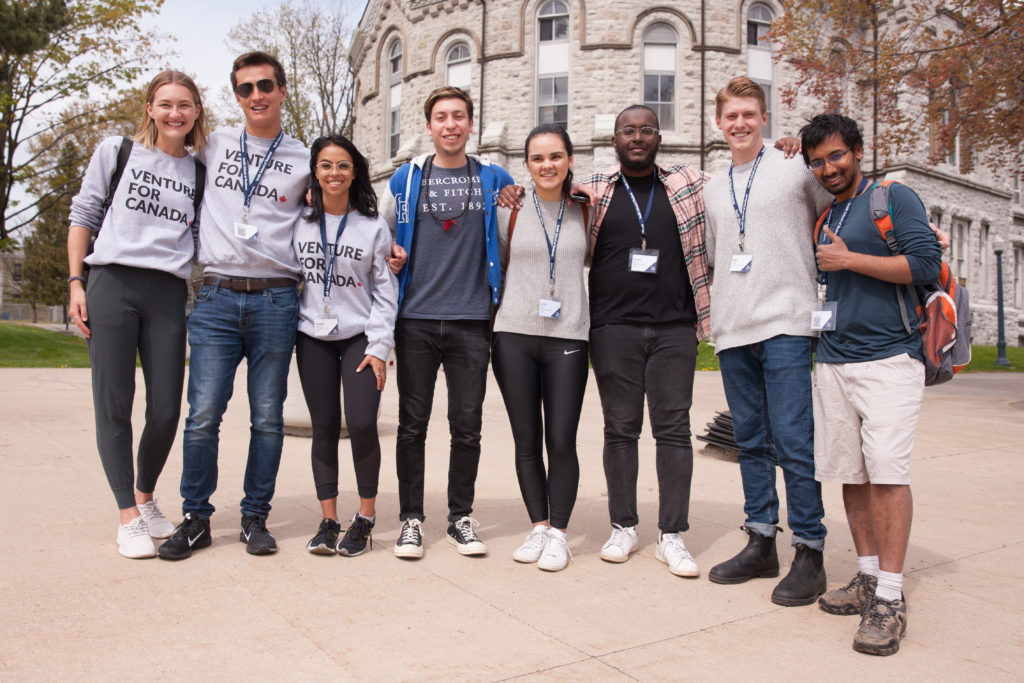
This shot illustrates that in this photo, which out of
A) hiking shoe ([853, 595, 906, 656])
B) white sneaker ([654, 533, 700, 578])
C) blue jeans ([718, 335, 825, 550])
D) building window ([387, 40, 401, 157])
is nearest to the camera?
hiking shoe ([853, 595, 906, 656])

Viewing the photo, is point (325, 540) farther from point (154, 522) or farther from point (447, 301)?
point (447, 301)

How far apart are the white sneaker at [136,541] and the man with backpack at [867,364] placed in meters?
3.18

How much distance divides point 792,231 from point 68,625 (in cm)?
349

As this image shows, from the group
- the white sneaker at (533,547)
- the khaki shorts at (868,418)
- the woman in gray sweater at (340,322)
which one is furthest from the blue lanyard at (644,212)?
the white sneaker at (533,547)

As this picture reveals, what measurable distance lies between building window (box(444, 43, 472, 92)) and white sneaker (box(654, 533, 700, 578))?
23804 millimetres

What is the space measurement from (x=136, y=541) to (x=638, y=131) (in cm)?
324

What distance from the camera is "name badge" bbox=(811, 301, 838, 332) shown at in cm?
349

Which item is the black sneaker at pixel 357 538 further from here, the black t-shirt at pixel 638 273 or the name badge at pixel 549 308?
the black t-shirt at pixel 638 273

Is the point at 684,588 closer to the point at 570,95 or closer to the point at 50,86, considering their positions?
the point at 570,95

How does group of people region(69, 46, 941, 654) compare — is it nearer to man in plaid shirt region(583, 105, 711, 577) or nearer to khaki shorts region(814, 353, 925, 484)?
man in plaid shirt region(583, 105, 711, 577)

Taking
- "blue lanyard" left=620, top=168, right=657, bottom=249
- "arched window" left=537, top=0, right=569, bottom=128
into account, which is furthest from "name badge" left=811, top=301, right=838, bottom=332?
"arched window" left=537, top=0, right=569, bottom=128

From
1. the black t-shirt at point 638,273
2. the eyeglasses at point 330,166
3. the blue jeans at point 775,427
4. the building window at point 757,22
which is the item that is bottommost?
the blue jeans at point 775,427

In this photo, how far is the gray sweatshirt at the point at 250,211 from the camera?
4113 mm

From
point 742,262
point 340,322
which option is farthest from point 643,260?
point 340,322
